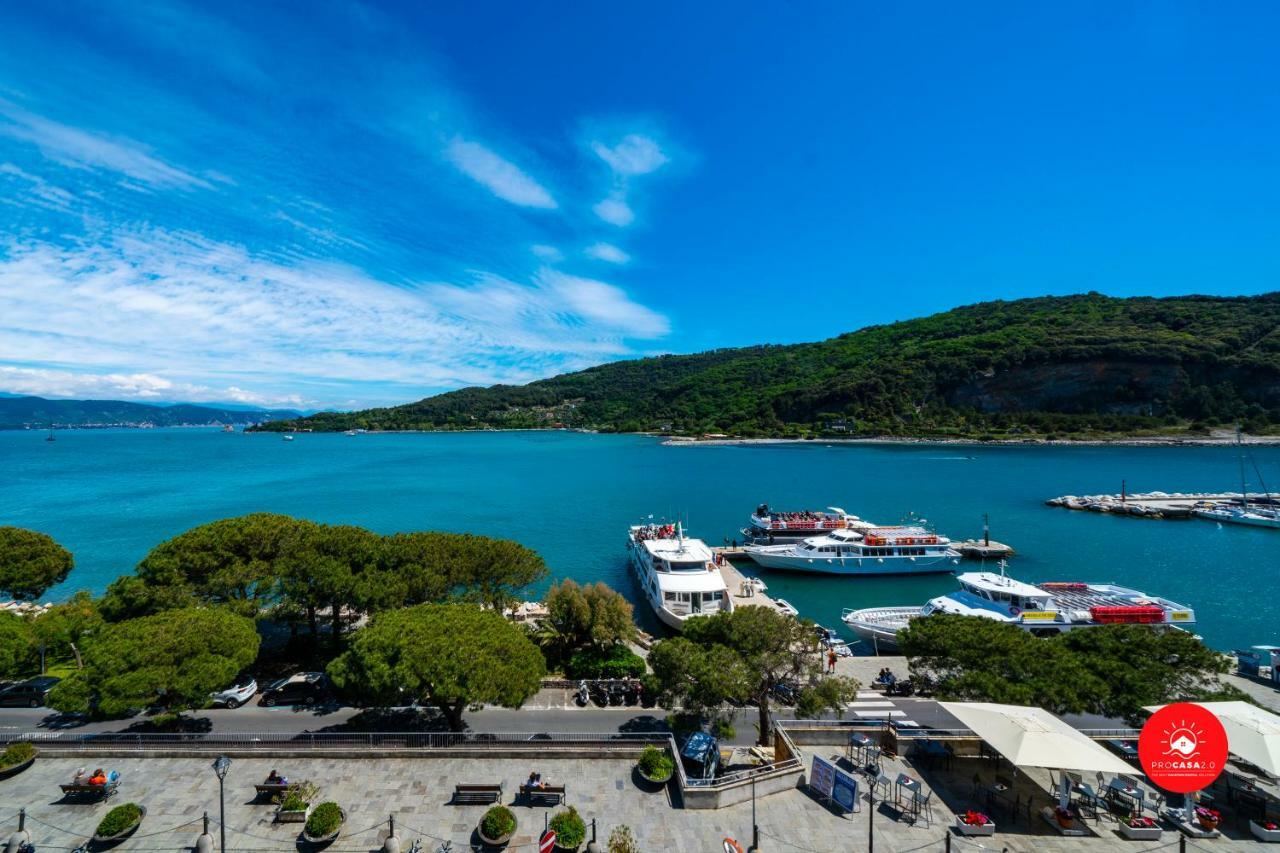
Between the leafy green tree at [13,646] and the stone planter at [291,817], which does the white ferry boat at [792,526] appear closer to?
the stone planter at [291,817]

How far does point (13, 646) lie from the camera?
21.3 m

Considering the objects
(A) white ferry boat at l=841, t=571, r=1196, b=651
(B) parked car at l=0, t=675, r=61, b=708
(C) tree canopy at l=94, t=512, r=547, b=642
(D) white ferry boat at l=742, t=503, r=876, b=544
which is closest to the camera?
(B) parked car at l=0, t=675, r=61, b=708

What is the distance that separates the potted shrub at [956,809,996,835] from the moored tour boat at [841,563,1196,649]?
20.4 metres

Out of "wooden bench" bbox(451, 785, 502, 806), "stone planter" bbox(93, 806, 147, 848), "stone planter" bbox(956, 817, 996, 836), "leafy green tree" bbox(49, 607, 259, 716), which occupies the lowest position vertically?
"stone planter" bbox(93, 806, 147, 848)

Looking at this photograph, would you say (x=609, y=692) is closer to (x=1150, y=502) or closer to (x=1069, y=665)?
(x=1069, y=665)

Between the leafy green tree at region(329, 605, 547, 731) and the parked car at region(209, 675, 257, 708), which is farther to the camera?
the parked car at region(209, 675, 257, 708)

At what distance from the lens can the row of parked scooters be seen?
22.4 m

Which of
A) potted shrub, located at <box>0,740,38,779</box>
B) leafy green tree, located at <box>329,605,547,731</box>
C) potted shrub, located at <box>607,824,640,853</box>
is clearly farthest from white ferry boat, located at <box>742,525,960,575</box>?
potted shrub, located at <box>0,740,38,779</box>

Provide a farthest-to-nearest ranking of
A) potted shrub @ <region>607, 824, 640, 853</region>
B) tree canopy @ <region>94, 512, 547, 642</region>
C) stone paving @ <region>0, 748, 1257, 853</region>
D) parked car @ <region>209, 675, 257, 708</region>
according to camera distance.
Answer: tree canopy @ <region>94, 512, 547, 642</region>
parked car @ <region>209, 675, 257, 708</region>
stone paving @ <region>0, 748, 1257, 853</region>
potted shrub @ <region>607, 824, 640, 853</region>

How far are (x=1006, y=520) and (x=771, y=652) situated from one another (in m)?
68.7

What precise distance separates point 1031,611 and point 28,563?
55706mm

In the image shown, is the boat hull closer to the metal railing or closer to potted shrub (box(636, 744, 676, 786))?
the metal railing

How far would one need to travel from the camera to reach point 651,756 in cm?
1550

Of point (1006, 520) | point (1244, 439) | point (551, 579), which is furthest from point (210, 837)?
point (1244, 439)
